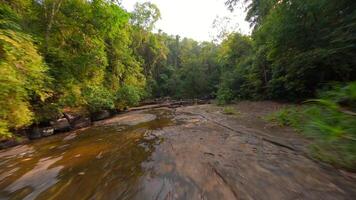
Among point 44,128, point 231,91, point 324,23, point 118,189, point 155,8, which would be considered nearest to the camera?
point 118,189

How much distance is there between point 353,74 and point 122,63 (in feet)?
51.3

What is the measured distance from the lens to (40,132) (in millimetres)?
7246

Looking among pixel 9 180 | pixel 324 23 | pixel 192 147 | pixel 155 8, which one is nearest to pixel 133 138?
pixel 192 147

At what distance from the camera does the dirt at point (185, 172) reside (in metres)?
2.18

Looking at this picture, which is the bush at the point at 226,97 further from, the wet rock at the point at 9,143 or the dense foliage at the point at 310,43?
the wet rock at the point at 9,143

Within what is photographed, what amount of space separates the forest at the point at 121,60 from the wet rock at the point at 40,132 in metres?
0.46

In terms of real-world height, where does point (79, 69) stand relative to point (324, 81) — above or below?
above

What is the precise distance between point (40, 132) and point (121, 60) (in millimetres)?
9795

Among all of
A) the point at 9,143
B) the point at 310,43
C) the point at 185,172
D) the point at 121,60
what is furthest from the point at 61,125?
the point at 310,43

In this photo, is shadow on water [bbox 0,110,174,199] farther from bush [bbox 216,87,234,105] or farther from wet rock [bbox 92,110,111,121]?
bush [bbox 216,87,234,105]

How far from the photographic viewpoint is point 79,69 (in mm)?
9438

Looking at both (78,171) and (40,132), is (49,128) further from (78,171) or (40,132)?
(78,171)

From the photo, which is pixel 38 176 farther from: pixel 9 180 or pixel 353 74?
pixel 353 74

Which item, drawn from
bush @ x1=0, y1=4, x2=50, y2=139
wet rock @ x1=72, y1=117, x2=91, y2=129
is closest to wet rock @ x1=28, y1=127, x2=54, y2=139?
wet rock @ x1=72, y1=117, x2=91, y2=129
